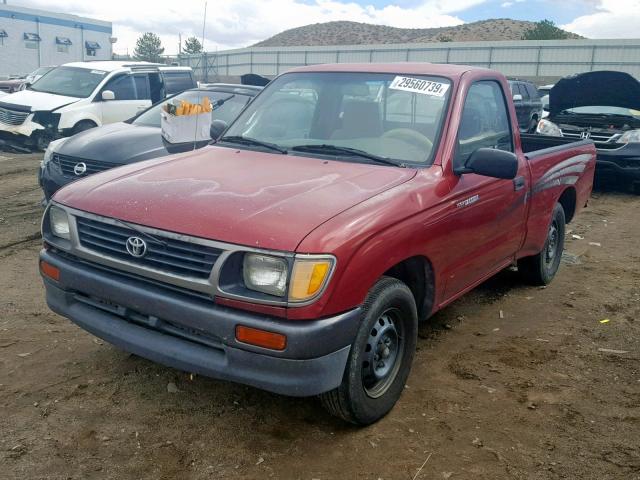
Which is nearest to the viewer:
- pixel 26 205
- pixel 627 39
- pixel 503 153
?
pixel 503 153

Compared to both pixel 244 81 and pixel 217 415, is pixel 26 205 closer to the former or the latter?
pixel 217 415

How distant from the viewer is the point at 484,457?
10.1 feet

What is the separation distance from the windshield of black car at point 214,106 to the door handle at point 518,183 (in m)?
4.13

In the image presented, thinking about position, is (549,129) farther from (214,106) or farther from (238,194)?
(238,194)

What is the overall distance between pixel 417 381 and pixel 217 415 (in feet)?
4.10

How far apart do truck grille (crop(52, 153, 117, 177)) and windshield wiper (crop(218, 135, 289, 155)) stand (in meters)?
2.55

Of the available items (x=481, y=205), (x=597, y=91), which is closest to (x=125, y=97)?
(x=597, y=91)

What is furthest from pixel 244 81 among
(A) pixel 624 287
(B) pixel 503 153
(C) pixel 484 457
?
(C) pixel 484 457

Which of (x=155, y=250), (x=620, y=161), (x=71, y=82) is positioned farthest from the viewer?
(x=71, y=82)

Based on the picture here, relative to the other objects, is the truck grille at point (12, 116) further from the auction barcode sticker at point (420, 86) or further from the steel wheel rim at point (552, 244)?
the steel wheel rim at point (552, 244)

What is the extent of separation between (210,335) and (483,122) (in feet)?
8.38

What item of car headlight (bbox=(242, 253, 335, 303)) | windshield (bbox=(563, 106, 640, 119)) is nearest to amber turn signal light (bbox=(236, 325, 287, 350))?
car headlight (bbox=(242, 253, 335, 303))

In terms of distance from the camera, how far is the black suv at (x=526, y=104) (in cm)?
1489

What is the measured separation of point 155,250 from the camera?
9.70 feet
